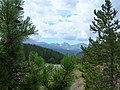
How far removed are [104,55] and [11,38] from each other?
915 inches

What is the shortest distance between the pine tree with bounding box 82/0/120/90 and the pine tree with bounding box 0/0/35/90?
22169mm

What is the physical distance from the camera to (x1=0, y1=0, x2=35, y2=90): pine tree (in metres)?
4.48

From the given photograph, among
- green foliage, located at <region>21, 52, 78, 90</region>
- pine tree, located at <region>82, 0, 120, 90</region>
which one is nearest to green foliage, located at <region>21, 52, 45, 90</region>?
green foliage, located at <region>21, 52, 78, 90</region>

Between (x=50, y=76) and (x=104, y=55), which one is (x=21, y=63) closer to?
(x=50, y=76)

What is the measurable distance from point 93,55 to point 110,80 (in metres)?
3.05

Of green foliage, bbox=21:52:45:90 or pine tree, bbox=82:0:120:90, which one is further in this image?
pine tree, bbox=82:0:120:90

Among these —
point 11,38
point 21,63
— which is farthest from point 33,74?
point 11,38

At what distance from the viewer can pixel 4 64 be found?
Answer: 15.1 ft

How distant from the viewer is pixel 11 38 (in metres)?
4.65

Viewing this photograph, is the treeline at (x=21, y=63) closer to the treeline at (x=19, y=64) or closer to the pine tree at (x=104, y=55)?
the treeline at (x=19, y=64)

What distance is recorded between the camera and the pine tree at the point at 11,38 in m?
4.48

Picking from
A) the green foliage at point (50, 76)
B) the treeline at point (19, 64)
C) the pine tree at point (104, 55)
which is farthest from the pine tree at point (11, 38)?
the pine tree at point (104, 55)

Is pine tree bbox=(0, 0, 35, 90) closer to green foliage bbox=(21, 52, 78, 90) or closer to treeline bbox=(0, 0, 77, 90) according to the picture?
treeline bbox=(0, 0, 77, 90)

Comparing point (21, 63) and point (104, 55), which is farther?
point (104, 55)
